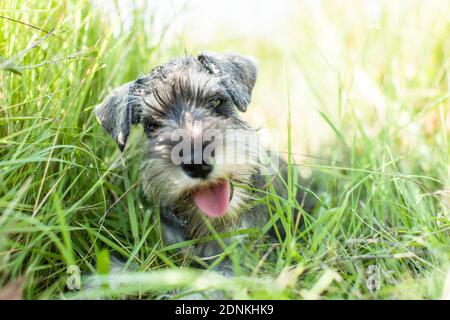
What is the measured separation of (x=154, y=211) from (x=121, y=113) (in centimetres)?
Result: 70

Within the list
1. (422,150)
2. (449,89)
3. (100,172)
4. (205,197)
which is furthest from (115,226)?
(449,89)

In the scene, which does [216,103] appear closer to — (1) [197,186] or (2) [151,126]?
(2) [151,126]

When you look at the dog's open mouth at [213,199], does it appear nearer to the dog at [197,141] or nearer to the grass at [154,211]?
the dog at [197,141]

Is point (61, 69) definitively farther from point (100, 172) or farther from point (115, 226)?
point (115, 226)

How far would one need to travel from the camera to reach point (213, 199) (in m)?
3.23

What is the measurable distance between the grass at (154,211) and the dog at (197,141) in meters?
0.17

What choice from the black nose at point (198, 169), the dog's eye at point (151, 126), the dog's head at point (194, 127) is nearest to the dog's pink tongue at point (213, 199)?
the dog's head at point (194, 127)

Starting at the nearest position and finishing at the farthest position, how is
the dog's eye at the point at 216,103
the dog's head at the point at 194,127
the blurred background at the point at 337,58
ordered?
1. the dog's head at the point at 194,127
2. the dog's eye at the point at 216,103
3. the blurred background at the point at 337,58

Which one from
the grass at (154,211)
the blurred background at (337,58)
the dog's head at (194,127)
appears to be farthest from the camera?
the blurred background at (337,58)

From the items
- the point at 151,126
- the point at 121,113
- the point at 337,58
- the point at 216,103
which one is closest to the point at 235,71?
the point at 216,103

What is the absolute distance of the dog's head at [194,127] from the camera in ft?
10.2

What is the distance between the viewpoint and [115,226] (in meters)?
3.63

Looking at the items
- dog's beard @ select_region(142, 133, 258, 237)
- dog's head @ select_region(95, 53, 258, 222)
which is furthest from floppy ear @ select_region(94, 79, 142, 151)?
dog's beard @ select_region(142, 133, 258, 237)

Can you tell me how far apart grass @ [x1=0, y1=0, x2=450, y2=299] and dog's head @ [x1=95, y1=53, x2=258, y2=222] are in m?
0.22
